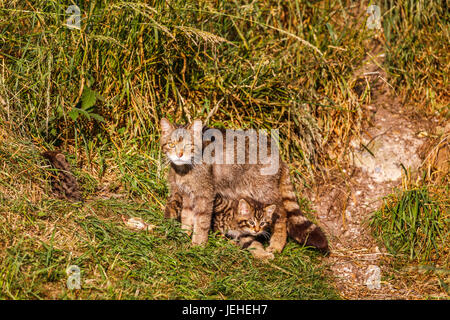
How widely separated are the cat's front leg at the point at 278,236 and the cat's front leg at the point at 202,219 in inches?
22.5

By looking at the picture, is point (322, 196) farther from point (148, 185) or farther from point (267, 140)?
point (148, 185)

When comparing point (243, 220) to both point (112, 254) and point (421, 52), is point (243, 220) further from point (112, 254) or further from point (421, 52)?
point (421, 52)

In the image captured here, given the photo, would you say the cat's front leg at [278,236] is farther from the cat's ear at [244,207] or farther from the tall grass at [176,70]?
the tall grass at [176,70]

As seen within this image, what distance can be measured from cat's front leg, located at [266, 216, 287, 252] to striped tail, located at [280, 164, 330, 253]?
66mm

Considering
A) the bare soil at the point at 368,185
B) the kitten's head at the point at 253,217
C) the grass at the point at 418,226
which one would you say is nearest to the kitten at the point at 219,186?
the kitten's head at the point at 253,217

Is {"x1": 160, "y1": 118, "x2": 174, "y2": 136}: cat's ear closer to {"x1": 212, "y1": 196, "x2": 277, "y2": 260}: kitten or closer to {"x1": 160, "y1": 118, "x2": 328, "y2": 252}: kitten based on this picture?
{"x1": 160, "y1": 118, "x2": 328, "y2": 252}: kitten

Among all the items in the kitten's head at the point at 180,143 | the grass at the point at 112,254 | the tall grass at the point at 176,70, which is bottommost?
the grass at the point at 112,254

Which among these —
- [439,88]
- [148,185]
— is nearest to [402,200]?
[439,88]

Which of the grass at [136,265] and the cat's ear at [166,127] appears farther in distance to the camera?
the cat's ear at [166,127]

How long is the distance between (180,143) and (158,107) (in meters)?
0.75

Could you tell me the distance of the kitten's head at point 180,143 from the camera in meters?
3.80

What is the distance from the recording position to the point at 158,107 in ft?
14.5

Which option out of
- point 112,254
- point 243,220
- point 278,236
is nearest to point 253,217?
point 243,220

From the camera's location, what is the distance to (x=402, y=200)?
13.5ft
